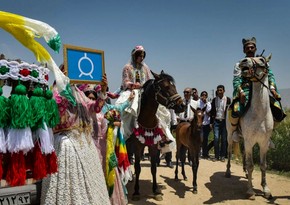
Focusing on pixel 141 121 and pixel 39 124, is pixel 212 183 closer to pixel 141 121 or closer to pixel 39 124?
pixel 141 121

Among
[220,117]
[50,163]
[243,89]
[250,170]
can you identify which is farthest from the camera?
[220,117]

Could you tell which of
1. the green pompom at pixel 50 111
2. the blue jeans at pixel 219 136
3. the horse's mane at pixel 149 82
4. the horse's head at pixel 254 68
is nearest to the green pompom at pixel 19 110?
the green pompom at pixel 50 111

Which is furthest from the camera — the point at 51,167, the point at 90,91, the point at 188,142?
the point at 188,142

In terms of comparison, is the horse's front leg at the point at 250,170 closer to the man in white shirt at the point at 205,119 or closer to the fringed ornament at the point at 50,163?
the man in white shirt at the point at 205,119

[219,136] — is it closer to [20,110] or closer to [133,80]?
[133,80]

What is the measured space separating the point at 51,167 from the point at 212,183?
5669 millimetres

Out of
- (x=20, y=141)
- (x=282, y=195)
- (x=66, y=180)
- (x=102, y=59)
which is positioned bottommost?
(x=282, y=195)

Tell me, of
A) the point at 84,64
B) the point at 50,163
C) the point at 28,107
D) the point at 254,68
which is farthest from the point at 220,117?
the point at 28,107

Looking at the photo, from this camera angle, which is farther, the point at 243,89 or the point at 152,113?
the point at 243,89

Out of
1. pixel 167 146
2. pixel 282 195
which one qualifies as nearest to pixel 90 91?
pixel 167 146

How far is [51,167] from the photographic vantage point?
9.05ft

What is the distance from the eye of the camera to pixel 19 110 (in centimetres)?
237

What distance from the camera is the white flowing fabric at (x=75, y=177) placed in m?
3.37

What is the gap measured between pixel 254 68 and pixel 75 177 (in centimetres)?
441
